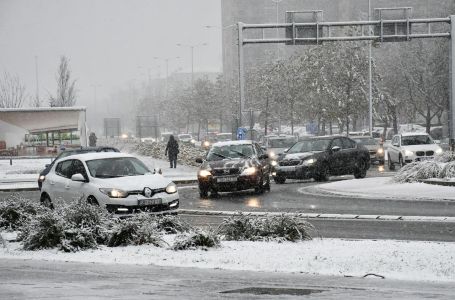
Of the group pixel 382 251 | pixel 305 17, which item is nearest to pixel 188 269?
pixel 382 251

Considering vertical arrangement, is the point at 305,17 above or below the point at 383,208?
above

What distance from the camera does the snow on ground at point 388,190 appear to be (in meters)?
23.2

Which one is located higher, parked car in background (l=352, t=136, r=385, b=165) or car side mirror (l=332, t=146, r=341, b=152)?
car side mirror (l=332, t=146, r=341, b=152)

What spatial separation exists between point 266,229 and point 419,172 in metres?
13.4

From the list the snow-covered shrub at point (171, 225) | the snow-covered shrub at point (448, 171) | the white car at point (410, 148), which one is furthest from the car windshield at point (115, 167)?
the white car at point (410, 148)

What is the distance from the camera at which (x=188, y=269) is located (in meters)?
11.3

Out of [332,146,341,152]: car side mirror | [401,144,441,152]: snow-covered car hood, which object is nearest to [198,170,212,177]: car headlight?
[332,146,341,152]: car side mirror

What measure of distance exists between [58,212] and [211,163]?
11677mm

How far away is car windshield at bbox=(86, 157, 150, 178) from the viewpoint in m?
17.7

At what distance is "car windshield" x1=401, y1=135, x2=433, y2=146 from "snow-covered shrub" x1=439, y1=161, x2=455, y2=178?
44.1ft

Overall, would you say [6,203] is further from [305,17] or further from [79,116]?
[79,116]

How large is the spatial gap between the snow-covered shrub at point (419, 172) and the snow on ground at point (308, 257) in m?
13.0

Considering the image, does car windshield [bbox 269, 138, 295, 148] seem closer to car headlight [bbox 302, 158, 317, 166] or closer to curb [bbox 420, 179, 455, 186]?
car headlight [bbox 302, 158, 317, 166]

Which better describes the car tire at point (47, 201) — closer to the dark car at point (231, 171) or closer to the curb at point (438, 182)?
the dark car at point (231, 171)
